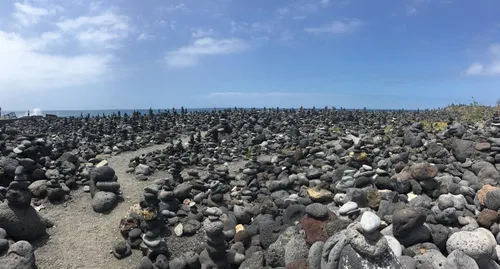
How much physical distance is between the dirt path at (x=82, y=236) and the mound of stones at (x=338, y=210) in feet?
1.29

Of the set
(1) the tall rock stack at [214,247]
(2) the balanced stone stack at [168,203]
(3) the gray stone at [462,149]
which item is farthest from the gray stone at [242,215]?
(3) the gray stone at [462,149]

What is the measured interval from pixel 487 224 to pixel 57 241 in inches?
388

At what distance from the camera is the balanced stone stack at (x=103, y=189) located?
1066 centimetres

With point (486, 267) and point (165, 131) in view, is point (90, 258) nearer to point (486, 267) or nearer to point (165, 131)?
point (486, 267)

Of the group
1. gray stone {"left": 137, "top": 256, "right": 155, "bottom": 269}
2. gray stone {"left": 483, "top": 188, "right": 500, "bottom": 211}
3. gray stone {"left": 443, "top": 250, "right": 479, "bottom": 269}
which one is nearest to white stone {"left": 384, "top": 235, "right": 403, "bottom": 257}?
gray stone {"left": 443, "top": 250, "right": 479, "bottom": 269}

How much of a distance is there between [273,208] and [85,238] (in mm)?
4928

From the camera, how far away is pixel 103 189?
1128 cm

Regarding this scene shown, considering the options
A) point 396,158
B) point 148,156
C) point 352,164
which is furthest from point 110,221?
point 396,158

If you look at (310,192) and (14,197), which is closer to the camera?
(14,197)

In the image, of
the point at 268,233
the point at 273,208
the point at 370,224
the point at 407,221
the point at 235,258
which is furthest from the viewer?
the point at 273,208

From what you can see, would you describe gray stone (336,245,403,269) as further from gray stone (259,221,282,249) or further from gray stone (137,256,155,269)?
gray stone (137,256,155,269)

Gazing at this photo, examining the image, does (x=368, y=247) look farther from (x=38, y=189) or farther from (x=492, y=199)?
(x=38, y=189)

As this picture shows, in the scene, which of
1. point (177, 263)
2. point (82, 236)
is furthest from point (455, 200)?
point (82, 236)

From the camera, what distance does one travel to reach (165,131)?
2169cm
